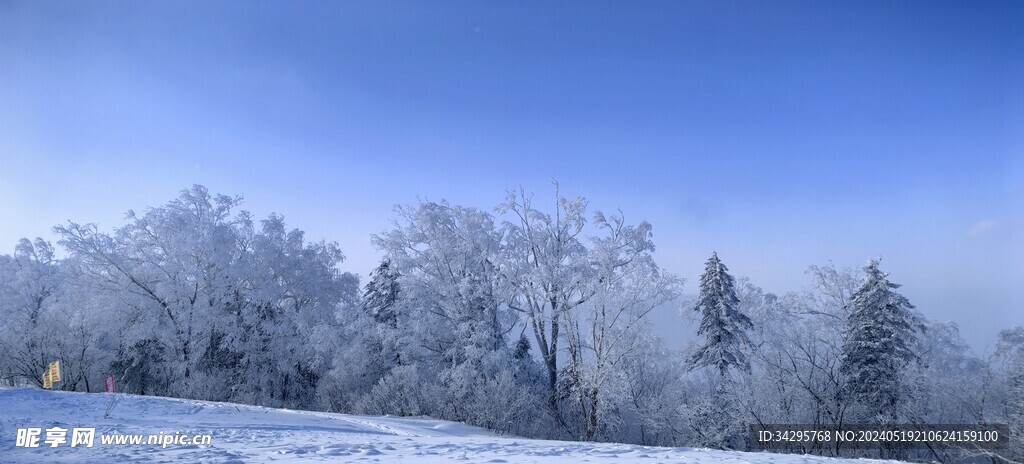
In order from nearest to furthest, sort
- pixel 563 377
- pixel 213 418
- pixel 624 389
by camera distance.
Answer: pixel 213 418
pixel 624 389
pixel 563 377

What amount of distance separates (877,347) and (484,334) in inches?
730

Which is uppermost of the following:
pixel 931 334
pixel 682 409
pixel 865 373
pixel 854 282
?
pixel 854 282

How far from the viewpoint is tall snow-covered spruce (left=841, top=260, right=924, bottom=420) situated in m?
23.8

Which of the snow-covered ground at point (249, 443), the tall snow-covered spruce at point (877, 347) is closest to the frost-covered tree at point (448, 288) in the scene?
the snow-covered ground at point (249, 443)

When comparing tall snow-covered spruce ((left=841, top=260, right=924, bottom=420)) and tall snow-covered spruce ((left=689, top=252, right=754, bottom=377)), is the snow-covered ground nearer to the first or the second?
tall snow-covered spruce ((left=689, top=252, right=754, bottom=377))

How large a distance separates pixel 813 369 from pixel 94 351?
3715cm

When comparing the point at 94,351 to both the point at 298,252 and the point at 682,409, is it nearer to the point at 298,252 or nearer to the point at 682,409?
the point at 298,252

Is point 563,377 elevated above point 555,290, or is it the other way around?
point 555,290

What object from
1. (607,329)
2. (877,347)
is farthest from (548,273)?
(877,347)

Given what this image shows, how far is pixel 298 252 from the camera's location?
1302 inches

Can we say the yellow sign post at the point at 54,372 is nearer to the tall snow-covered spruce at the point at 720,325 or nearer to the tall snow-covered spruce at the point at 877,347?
the tall snow-covered spruce at the point at 720,325

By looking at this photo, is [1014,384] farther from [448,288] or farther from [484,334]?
[448,288]

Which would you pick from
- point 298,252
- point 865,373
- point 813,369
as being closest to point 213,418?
point 298,252

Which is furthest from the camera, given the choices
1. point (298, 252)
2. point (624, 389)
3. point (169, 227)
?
point (298, 252)
